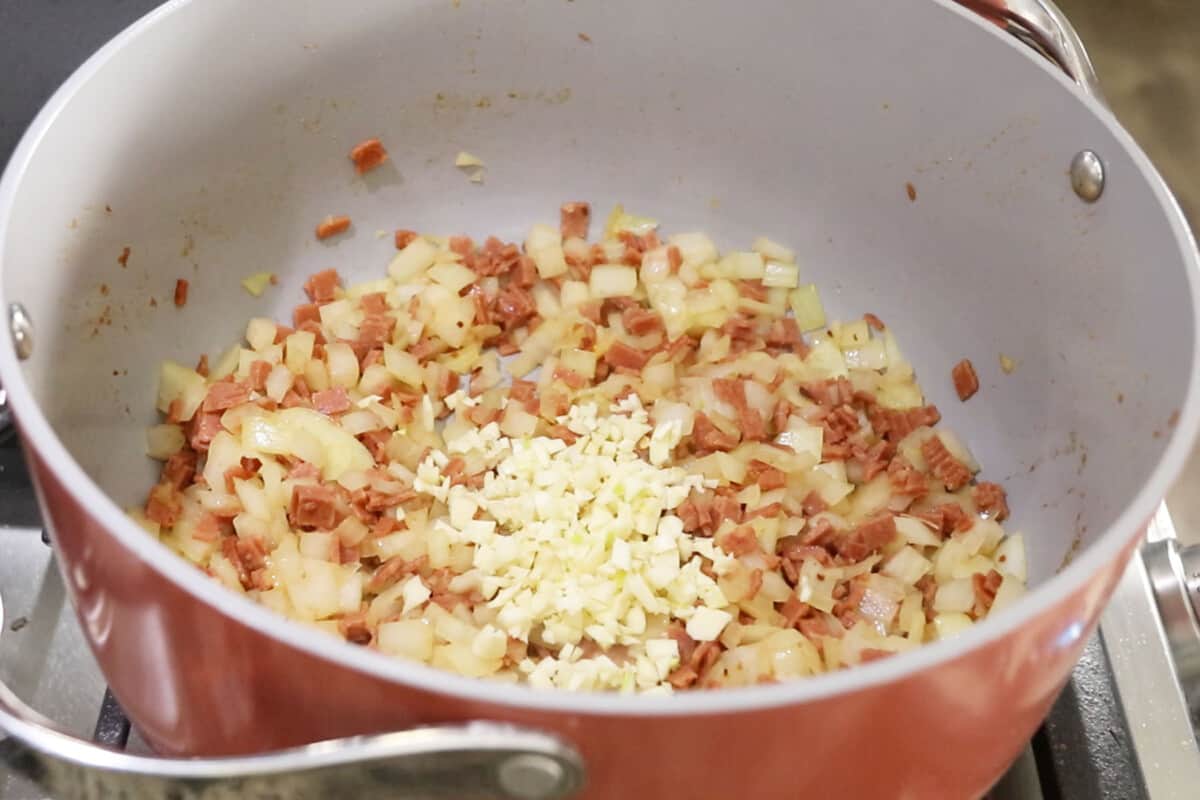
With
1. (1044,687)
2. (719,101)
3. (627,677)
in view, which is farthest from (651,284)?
(1044,687)

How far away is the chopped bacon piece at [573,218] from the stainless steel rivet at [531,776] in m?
0.82

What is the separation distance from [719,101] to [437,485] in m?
0.52

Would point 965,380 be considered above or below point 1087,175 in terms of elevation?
below

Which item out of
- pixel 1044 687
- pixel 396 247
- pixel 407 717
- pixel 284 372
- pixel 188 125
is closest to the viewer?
pixel 407 717

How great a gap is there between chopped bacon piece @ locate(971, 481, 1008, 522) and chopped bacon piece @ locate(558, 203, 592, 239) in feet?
1.77

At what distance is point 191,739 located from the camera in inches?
28.7

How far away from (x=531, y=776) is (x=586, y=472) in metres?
0.53

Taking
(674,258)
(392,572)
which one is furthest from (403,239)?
(392,572)

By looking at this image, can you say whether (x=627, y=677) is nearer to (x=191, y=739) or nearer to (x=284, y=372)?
(x=191, y=739)

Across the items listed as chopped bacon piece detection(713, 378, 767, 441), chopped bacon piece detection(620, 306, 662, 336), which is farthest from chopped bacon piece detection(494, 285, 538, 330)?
chopped bacon piece detection(713, 378, 767, 441)

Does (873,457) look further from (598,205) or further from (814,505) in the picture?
(598,205)

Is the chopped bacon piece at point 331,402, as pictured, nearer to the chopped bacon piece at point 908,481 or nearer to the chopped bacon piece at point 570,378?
the chopped bacon piece at point 570,378

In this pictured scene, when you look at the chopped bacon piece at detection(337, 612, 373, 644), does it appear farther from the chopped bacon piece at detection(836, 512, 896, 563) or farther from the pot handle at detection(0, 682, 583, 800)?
the chopped bacon piece at detection(836, 512, 896, 563)

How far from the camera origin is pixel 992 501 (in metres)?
1.11
